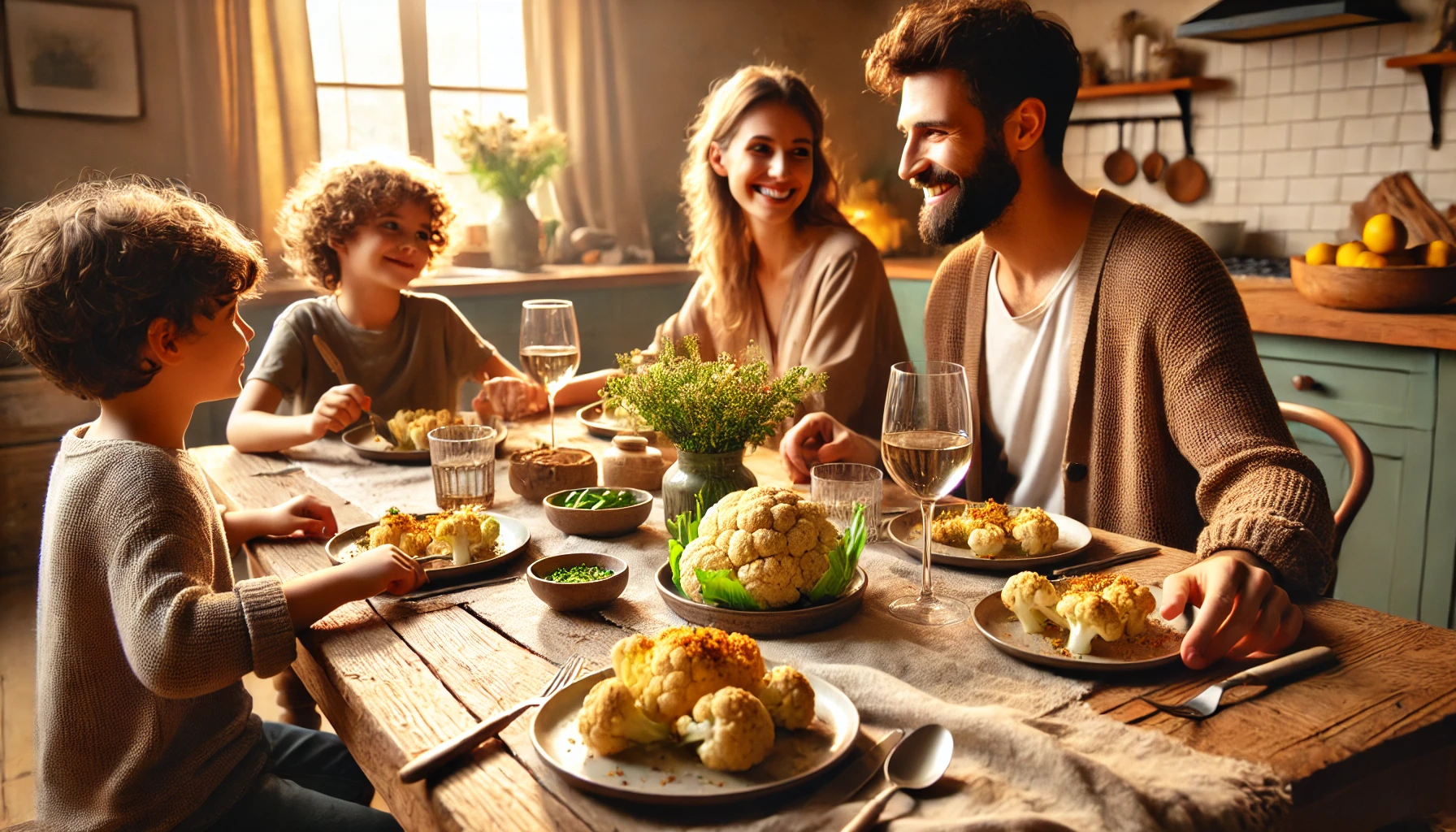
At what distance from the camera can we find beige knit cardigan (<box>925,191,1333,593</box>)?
141 cm

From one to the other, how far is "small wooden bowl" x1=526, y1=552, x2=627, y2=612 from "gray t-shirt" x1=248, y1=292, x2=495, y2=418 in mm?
1242

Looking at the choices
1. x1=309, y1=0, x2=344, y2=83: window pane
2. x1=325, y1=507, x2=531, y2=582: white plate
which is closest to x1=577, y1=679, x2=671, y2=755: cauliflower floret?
x1=325, y1=507, x2=531, y2=582: white plate

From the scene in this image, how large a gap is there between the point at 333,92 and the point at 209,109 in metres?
0.51

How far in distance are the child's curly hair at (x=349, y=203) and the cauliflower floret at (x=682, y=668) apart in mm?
1777

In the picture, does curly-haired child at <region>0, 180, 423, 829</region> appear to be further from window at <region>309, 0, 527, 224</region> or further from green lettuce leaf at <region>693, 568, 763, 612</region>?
window at <region>309, 0, 527, 224</region>

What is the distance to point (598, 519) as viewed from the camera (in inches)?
54.4

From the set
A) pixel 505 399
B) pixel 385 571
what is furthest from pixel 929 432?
pixel 505 399

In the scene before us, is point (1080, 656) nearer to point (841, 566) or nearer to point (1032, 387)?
point (841, 566)

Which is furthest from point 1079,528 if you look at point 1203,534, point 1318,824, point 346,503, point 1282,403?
point 346,503

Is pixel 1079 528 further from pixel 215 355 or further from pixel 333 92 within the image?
pixel 333 92

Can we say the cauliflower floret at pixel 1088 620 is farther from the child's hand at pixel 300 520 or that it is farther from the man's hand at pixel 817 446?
the child's hand at pixel 300 520

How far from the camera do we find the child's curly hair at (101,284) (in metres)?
1.17

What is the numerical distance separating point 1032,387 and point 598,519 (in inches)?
33.3

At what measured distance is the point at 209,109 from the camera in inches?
143
